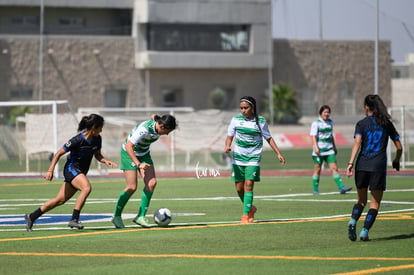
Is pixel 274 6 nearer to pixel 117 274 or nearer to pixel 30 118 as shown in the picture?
pixel 30 118

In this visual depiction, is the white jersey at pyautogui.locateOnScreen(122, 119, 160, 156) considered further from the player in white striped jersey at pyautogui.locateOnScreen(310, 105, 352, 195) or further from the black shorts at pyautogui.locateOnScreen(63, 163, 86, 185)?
the player in white striped jersey at pyautogui.locateOnScreen(310, 105, 352, 195)

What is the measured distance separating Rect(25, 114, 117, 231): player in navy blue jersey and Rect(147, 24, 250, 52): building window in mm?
54229

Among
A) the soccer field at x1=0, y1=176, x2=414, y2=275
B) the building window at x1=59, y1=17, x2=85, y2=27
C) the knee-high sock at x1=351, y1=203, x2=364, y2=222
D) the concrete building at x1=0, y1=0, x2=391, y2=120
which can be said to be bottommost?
the soccer field at x1=0, y1=176, x2=414, y2=275

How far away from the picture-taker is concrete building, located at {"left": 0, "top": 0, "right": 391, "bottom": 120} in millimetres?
66500

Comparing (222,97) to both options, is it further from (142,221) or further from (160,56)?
(142,221)

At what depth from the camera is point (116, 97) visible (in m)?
70.1

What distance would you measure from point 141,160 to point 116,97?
179 feet

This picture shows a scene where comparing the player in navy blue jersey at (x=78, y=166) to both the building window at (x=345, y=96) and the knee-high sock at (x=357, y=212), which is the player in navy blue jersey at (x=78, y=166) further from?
the building window at (x=345, y=96)

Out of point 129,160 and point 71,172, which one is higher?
point 129,160

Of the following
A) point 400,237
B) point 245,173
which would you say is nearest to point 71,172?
point 245,173

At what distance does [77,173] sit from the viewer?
15.5 m

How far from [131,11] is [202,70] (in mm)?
6635

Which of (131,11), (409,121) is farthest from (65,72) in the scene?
(409,121)

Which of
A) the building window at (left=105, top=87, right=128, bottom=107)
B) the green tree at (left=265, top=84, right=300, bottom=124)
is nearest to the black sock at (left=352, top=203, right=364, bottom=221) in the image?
the green tree at (left=265, top=84, right=300, bottom=124)
